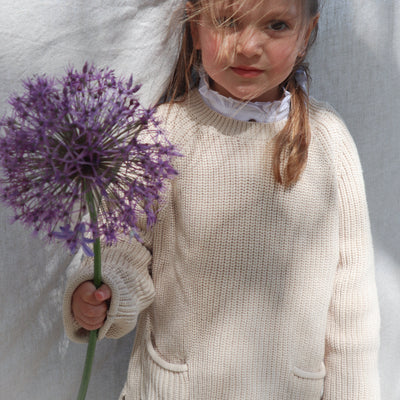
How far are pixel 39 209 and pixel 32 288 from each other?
384mm

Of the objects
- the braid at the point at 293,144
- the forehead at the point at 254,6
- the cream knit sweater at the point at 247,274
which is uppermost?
the forehead at the point at 254,6

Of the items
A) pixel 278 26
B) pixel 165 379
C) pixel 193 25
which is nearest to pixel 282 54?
pixel 278 26

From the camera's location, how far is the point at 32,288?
0.93 m

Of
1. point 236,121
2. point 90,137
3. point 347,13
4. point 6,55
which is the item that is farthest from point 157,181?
point 347,13

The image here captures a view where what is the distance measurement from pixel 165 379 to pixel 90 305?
17 centimetres

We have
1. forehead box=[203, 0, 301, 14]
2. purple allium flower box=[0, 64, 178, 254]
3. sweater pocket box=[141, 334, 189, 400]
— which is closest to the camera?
purple allium flower box=[0, 64, 178, 254]

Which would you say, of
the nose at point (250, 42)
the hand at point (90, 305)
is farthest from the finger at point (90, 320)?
the nose at point (250, 42)

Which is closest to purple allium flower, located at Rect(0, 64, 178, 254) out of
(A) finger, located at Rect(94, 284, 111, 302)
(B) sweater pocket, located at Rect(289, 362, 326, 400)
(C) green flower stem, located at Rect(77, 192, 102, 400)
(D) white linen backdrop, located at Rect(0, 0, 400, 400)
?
(C) green flower stem, located at Rect(77, 192, 102, 400)

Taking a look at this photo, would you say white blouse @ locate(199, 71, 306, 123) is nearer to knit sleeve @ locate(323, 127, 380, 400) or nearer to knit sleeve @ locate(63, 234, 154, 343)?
knit sleeve @ locate(323, 127, 380, 400)

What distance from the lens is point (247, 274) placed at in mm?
808

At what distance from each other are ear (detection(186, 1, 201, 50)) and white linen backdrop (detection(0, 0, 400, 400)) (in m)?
0.09

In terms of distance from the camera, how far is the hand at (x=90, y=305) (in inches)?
29.9

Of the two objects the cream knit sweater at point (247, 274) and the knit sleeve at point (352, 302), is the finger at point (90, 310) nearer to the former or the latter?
the cream knit sweater at point (247, 274)

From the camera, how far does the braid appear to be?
2.62 ft
